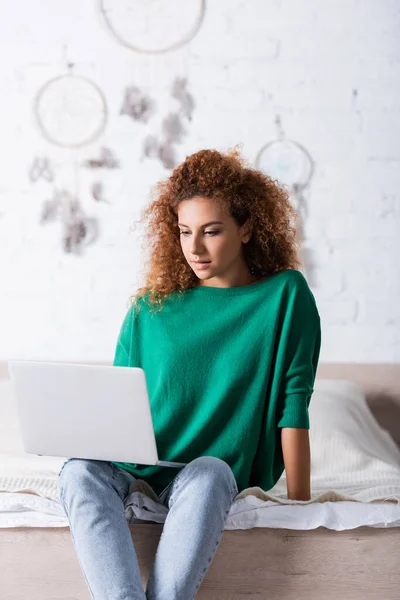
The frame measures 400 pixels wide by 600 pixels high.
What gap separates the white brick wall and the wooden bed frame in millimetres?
1238

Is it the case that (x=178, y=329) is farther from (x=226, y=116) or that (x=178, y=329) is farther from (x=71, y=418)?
(x=226, y=116)

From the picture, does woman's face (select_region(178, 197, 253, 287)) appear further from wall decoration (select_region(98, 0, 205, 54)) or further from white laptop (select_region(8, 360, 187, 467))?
wall decoration (select_region(98, 0, 205, 54))

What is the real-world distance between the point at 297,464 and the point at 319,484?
386mm

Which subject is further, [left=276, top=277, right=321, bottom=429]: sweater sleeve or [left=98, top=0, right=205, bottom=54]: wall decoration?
[left=98, top=0, right=205, bottom=54]: wall decoration

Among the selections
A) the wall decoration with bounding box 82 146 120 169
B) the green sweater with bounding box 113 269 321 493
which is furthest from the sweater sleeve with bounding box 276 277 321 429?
the wall decoration with bounding box 82 146 120 169

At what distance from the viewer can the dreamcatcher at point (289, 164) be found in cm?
251

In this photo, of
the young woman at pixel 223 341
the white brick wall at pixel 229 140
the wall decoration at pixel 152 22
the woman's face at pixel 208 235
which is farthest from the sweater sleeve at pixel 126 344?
the wall decoration at pixel 152 22

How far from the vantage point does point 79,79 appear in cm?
253

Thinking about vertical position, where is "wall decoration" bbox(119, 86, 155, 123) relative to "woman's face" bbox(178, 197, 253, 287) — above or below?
above

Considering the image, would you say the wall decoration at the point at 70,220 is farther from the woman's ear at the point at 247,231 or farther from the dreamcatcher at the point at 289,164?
the woman's ear at the point at 247,231

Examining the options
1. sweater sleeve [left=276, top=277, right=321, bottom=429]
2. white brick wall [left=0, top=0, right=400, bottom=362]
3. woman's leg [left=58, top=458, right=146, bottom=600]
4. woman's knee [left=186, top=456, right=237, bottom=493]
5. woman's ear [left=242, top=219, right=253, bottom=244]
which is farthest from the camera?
white brick wall [left=0, top=0, right=400, bottom=362]

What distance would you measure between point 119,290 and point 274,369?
3.89 feet

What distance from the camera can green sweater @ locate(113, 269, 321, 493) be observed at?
1454 mm

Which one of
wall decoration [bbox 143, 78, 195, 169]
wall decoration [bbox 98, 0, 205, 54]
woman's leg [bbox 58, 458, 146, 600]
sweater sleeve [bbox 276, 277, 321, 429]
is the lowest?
woman's leg [bbox 58, 458, 146, 600]
